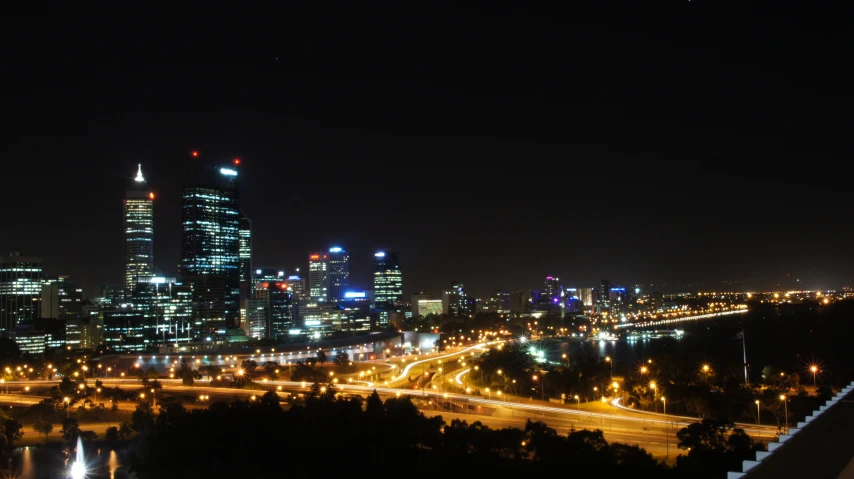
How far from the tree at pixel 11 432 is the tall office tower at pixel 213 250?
4452cm

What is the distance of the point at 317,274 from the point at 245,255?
26671 mm

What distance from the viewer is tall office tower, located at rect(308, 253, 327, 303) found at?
10738cm

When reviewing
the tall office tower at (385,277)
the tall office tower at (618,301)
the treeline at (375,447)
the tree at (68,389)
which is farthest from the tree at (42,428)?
the tall office tower at (618,301)

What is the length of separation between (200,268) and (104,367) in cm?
3300

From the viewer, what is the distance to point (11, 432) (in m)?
19.6

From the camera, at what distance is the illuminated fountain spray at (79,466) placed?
16.5m

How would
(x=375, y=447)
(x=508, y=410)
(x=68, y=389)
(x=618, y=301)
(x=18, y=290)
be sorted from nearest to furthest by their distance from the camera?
(x=375, y=447) < (x=508, y=410) < (x=68, y=389) < (x=18, y=290) < (x=618, y=301)

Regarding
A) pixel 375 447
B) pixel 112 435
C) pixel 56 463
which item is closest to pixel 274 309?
pixel 112 435

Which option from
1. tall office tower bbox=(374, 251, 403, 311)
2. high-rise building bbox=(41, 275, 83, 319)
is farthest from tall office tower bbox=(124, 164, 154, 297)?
tall office tower bbox=(374, 251, 403, 311)

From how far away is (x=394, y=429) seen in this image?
1563 cm

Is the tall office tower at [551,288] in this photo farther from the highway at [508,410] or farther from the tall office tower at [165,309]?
the highway at [508,410]

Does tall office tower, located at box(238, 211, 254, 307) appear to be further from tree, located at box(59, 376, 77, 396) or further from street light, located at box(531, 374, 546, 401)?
street light, located at box(531, 374, 546, 401)

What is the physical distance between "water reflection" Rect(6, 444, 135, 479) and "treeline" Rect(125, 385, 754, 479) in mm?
970

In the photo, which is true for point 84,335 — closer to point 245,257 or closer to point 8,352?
point 8,352
